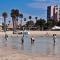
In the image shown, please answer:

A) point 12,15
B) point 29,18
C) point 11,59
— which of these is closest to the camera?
point 11,59

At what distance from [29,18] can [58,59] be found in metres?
171

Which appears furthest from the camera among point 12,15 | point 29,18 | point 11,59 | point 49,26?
point 29,18

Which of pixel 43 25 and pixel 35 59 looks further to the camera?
pixel 43 25

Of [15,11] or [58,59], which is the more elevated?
[15,11]

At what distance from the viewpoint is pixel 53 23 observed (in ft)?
493

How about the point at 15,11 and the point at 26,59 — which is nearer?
the point at 26,59

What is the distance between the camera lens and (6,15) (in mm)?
159375

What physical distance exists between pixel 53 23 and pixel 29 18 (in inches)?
1620

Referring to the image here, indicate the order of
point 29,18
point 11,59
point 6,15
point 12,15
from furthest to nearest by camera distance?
point 29,18 → point 6,15 → point 12,15 → point 11,59

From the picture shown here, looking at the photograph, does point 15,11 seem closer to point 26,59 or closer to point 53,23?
point 53,23

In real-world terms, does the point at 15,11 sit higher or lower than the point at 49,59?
higher

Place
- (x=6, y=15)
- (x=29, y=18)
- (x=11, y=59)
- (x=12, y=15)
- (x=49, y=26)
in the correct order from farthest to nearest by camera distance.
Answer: (x=29, y=18) < (x=6, y=15) < (x=49, y=26) < (x=12, y=15) < (x=11, y=59)

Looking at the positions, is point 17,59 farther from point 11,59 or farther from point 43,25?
point 43,25

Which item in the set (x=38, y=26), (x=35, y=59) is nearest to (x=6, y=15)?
(x=38, y=26)
